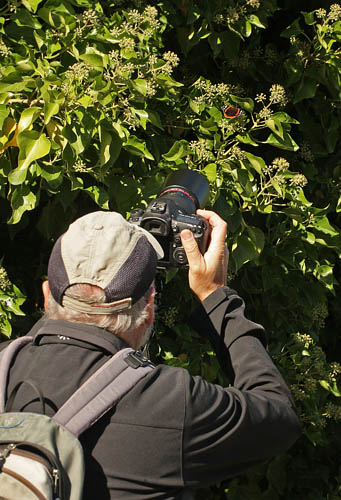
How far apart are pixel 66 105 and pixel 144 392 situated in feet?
3.82

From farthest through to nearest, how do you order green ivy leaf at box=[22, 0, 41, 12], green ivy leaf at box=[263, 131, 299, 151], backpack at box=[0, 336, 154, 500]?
green ivy leaf at box=[263, 131, 299, 151], green ivy leaf at box=[22, 0, 41, 12], backpack at box=[0, 336, 154, 500]

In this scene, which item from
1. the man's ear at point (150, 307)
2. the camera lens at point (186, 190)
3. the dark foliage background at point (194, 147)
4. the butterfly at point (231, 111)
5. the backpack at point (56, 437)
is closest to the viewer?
the backpack at point (56, 437)

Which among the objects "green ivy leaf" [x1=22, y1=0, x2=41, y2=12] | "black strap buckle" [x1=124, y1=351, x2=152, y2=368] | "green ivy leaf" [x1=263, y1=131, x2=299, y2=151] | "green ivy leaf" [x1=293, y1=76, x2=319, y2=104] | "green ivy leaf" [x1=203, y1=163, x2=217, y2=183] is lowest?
"green ivy leaf" [x1=203, y1=163, x2=217, y2=183]

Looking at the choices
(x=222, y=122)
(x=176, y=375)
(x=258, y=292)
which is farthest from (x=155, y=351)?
(x=176, y=375)

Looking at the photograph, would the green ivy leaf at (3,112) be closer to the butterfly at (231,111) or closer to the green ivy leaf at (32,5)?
the green ivy leaf at (32,5)

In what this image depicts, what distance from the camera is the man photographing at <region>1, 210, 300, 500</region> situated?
1.52 metres

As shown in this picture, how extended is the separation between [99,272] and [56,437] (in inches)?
14.4

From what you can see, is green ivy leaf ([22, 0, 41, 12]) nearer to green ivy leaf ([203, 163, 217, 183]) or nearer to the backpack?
green ivy leaf ([203, 163, 217, 183])

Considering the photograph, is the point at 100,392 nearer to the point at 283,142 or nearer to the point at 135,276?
the point at 135,276

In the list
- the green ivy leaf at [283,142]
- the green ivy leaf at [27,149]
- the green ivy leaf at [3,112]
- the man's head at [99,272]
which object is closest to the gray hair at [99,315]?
the man's head at [99,272]

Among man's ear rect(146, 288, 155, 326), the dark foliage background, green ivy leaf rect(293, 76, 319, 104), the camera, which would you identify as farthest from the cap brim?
green ivy leaf rect(293, 76, 319, 104)

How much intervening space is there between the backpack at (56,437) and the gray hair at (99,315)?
8 centimetres

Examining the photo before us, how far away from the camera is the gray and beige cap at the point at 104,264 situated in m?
1.59

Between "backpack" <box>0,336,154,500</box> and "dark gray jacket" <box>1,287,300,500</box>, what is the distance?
34mm
